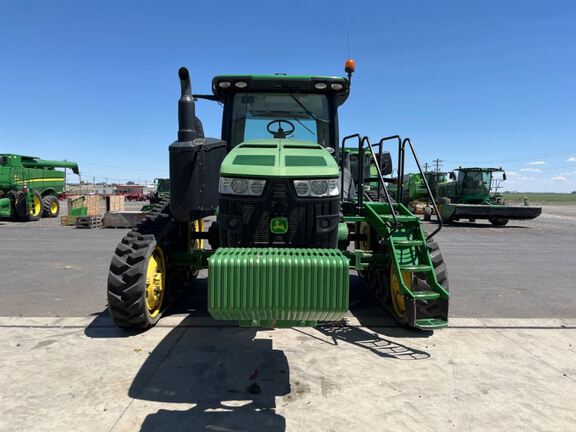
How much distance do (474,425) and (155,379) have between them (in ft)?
7.89

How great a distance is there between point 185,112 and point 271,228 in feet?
5.02

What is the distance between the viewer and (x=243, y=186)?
365 cm

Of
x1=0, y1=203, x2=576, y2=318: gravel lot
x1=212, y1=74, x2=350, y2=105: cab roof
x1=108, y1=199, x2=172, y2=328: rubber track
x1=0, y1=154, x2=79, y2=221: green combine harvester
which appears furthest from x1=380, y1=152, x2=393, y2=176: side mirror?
x1=0, y1=154, x2=79, y2=221: green combine harvester

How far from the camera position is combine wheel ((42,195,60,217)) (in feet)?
63.8

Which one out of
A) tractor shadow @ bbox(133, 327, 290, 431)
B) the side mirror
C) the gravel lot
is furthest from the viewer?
the side mirror

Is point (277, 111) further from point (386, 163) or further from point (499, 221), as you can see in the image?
point (499, 221)

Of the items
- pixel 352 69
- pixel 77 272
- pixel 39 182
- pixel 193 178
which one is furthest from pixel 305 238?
pixel 39 182

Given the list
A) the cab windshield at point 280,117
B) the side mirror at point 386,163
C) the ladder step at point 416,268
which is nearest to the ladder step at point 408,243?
the ladder step at point 416,268

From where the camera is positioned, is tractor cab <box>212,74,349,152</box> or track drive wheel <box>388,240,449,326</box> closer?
track drive wheel <box>388,240,449,326</box>

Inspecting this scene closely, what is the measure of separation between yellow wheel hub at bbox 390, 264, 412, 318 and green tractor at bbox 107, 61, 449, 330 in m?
0.02

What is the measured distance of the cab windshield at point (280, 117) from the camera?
16.4 feet

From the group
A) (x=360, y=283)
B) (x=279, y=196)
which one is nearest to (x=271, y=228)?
(x=279, y=196)

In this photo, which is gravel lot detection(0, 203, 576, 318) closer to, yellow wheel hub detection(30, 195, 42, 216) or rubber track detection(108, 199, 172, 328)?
rubber track detection(108, 199, 172, 328)

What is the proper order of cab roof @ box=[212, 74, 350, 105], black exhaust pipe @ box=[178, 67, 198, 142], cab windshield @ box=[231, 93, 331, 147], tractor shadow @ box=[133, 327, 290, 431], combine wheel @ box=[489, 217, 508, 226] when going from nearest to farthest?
1. tractor shadow @ box=[133, 327, 290, 431]
2. black exhaust pipe @ box=[178, 67, 198, 142]
3. cab roof @ box=[212, 74, 350, 105]
4. cab windshield @ box=[231, 93, 331, 147]
5. combine wheel @ box=[489, 217, 508, 226]
